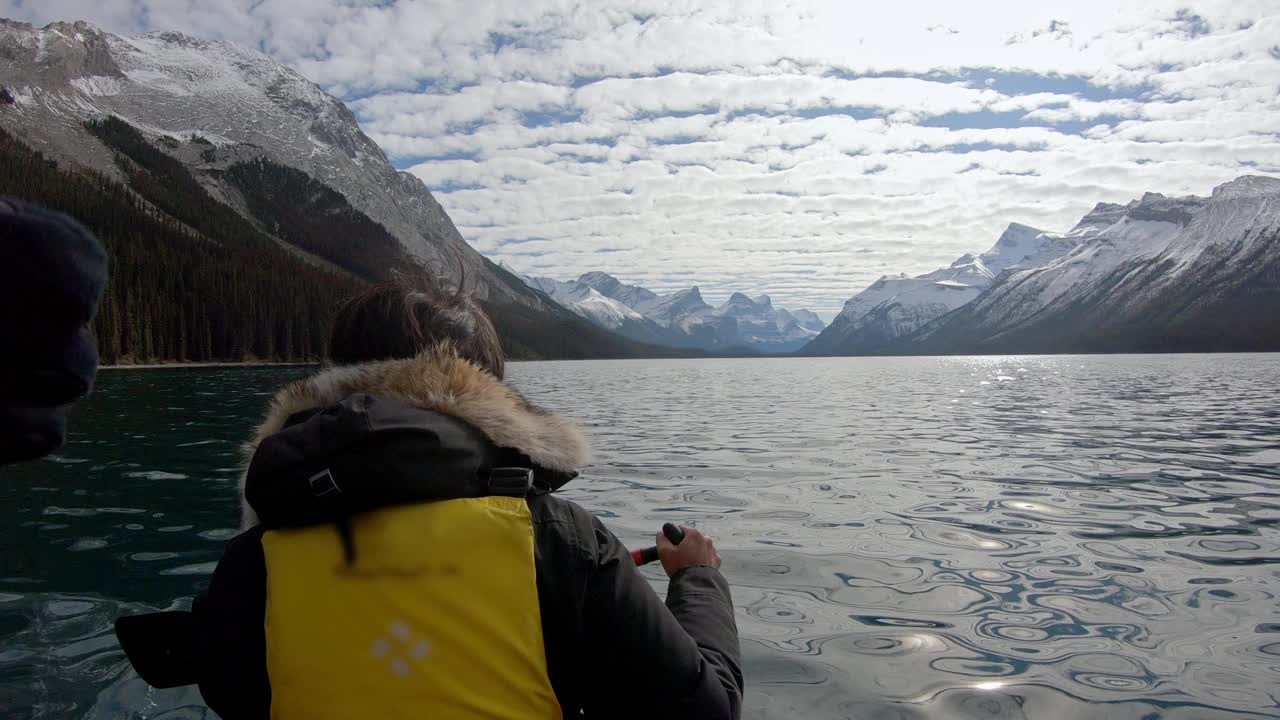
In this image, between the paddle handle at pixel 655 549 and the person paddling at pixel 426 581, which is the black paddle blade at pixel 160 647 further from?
the paddle handle at pixel 655 549

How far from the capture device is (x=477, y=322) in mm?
3234

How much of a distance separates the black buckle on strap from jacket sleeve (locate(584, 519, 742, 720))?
31cm

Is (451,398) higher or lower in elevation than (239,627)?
higher

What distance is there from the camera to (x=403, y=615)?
2.57 m

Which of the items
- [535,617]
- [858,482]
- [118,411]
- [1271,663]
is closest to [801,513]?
[858,482]

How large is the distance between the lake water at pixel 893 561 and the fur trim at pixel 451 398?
128 inches

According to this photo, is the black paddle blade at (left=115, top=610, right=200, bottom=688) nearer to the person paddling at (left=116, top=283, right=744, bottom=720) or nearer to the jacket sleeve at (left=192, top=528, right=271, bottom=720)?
the person paddling at (left=116, top=283, right=744, bottom=720)

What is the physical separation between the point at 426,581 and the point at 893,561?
23.0 ft

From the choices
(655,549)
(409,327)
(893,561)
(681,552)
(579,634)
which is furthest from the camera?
(893,561)

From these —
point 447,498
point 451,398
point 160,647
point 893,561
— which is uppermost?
point 451,398

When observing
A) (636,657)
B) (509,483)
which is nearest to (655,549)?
(636,657)

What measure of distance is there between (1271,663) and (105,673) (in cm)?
851

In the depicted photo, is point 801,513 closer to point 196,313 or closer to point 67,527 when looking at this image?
point 67,527

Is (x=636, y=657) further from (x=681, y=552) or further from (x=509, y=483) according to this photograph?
(x=681, y=552)
